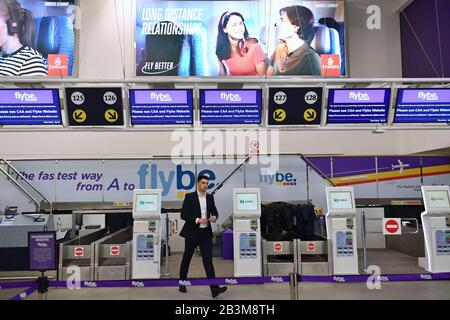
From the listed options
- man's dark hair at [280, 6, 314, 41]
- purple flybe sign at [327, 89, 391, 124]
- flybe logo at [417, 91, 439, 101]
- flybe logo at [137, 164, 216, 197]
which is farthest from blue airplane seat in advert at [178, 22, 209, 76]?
flybe logo at [417, 91, 439, 101]

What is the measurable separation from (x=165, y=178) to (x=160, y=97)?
3.98 meters

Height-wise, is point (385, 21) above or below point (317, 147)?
above

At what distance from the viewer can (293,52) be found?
1023 centimetres

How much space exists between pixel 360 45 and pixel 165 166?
20.7 feet

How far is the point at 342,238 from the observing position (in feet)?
21.5

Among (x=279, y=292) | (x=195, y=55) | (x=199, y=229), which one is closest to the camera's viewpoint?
(x=199, y=229)

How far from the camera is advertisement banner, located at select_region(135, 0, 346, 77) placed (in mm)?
10133

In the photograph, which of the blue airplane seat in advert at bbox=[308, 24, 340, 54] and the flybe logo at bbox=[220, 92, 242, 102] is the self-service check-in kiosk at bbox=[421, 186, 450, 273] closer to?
the flybe logo at bbox=[220, 92, 242, 102]

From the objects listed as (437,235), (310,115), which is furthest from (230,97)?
(437,235)

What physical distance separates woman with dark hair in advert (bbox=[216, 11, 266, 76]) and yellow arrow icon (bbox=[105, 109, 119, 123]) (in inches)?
186

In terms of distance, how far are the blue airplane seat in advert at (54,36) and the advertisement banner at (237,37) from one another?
5.76 ft

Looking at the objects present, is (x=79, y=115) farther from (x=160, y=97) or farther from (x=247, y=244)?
(x=247, y=244)
